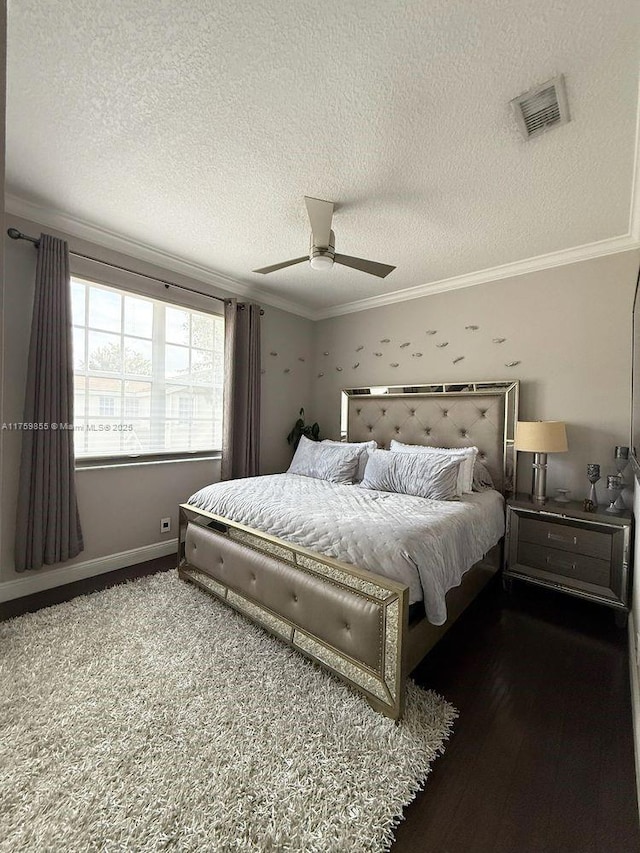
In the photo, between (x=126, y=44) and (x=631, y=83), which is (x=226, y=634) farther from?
(x=631, y=83)

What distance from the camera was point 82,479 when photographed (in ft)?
9.29

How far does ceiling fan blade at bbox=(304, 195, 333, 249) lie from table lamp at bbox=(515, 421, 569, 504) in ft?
6.27

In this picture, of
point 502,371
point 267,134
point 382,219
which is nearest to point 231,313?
point 382,219

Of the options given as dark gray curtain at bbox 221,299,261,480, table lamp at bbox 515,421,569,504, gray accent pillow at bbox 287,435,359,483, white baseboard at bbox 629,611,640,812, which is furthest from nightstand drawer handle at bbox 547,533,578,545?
dark gray curtain at bbox 221,299,261,480

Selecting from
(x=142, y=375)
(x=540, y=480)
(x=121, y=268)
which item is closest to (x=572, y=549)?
(x=540, y=480)

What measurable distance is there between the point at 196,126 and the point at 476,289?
2.56 metres

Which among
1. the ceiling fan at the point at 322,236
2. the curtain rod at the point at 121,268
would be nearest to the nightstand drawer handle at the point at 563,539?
the ceiling fan at the point at 322,236

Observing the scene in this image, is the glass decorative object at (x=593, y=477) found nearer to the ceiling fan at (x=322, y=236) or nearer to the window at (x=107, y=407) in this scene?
the ceiling fan at (x=322, y=236)

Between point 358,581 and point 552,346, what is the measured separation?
8.07 feet

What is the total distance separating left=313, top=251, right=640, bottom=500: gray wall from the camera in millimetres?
2699

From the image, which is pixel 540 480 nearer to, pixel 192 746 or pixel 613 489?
pixel 613 489

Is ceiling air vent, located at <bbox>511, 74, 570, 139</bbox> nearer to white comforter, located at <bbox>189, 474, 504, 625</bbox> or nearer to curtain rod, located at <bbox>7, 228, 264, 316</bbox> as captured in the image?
white comforter, located at <bbox>189, 474, 504, 625</bbox>

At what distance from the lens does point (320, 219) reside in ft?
7.28

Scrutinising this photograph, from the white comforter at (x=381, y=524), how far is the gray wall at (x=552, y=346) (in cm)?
76
